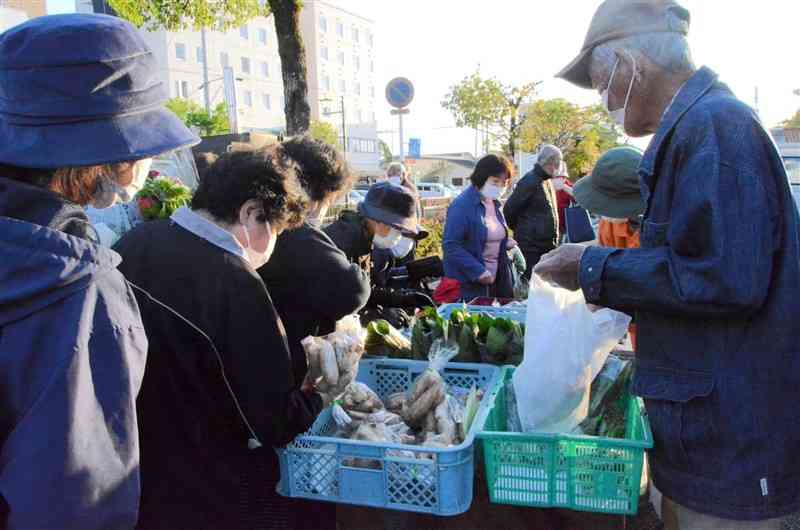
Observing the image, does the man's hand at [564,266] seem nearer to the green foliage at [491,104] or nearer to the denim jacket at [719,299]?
the denim jacket at [719,299]

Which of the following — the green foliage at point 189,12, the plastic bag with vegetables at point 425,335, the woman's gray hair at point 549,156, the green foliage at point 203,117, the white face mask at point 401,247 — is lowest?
the plastic bag with vegetables at point 425,335

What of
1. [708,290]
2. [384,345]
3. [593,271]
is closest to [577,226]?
[384,345]

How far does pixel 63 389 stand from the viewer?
0.92 meters

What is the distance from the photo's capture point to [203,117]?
37.2 meters

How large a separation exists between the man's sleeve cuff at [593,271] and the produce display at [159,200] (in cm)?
283

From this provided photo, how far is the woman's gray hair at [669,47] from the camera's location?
1528 millimetres

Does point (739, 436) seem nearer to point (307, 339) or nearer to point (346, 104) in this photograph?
point (307, 339)

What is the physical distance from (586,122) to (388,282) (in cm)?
3061

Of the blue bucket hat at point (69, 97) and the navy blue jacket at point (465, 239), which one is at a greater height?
the blue bucket hat at point (69, 97)

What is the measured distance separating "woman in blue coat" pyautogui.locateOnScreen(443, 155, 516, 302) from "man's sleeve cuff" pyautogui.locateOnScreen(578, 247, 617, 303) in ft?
9.59

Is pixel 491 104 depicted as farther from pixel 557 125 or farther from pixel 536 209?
pixel 536 209

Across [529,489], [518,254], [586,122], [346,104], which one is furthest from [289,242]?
[346,104]

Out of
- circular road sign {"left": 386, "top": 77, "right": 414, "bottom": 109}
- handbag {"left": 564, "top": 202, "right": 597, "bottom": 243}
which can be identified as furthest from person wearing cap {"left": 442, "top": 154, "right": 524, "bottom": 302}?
circular road sign {"left": 386, "top": 77, "right": 414, "bottom": 109}

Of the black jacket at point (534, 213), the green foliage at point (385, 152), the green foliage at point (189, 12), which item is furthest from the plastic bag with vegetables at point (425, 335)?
the green foliage at point (385, 152)
